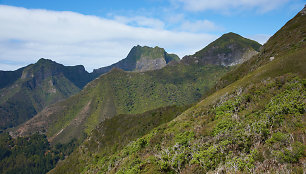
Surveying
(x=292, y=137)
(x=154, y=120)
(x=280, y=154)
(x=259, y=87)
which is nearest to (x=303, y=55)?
(x=259, y=87)

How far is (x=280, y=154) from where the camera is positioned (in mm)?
27906

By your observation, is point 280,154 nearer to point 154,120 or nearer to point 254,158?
point 254,158

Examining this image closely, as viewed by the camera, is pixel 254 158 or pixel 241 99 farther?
pixel 241 99

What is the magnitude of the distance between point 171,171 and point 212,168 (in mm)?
10815

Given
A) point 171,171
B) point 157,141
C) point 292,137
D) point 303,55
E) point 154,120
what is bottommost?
point 154,120

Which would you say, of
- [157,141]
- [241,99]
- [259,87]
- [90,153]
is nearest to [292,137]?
[241,99]

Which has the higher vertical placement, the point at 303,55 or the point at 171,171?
the point at 303,55

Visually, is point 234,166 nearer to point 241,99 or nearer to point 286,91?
point 286,91

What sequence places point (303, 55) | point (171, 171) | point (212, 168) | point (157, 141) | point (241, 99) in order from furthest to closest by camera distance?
point (303, 55), point (157, 141), point (241, 99), point (171, 171), point (212, 168)

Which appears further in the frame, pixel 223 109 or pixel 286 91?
pixel 223 109

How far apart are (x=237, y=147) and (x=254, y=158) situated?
23.4 ft

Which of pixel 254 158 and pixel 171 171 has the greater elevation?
pixel 254 158

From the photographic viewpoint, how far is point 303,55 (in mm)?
86625

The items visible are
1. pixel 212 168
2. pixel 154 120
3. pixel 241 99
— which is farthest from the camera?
pixel 154 120
